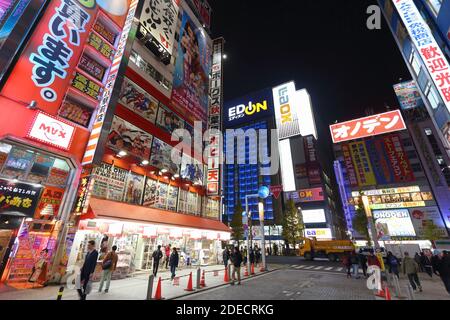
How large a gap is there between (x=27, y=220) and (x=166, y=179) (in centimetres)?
974

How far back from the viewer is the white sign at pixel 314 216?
53188 millimetres

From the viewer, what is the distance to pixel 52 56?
11.4 metres

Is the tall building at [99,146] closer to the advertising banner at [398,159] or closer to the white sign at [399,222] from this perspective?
the white sign at [399,222]

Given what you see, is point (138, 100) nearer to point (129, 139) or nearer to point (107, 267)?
point (129, 139)

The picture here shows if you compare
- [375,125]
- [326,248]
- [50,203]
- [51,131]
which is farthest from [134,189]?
[326,248]

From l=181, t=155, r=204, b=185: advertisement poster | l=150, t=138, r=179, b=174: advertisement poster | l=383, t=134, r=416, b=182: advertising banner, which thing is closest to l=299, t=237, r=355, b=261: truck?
l=181, t=155, r=204, b=185: advertisement poster

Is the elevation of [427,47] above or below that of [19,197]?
above

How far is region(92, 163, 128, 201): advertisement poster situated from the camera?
13322 millimetres

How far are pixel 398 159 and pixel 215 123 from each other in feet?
186

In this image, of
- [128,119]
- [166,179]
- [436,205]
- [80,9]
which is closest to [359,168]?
[436,205]

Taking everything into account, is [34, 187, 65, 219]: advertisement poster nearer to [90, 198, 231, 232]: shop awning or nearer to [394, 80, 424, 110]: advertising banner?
[90, 198, 231, 232]: shop awning

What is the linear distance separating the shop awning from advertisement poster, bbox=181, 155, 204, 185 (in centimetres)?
369

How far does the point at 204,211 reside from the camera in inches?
895

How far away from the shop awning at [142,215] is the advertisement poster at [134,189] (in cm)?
83
